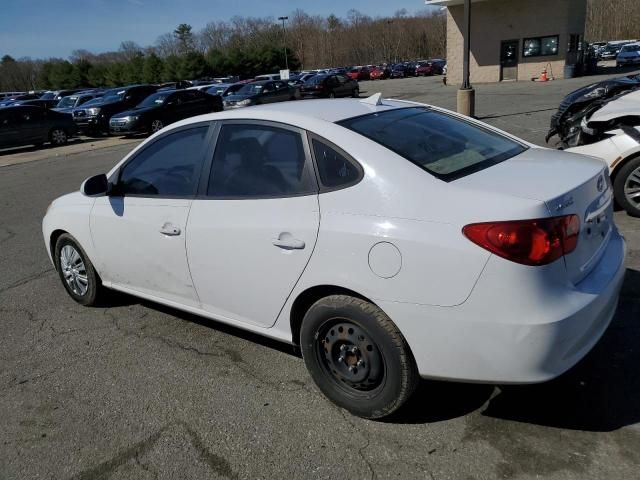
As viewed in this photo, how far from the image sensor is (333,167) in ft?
9.34

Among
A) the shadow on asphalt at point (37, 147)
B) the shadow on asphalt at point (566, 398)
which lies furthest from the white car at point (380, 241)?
the shadow on asphalt at point (37, 147)

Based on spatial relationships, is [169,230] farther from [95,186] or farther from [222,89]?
[222,89]

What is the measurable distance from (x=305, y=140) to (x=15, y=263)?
187 inches

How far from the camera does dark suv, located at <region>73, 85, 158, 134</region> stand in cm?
2169

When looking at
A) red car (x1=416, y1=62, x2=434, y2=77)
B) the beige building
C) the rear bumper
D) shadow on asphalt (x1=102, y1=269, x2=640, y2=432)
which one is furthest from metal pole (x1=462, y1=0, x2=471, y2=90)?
red car (x1=416, y1=62, x2=434, y2=77)

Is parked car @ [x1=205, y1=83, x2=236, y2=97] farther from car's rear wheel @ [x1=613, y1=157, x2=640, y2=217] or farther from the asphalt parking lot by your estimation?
the asphalt parking lot

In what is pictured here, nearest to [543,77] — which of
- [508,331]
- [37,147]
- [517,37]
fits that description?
[517,37]

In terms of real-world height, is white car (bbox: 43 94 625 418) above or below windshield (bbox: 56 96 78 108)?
above

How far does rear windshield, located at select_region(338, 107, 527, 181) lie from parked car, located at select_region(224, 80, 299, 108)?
19.6 meters

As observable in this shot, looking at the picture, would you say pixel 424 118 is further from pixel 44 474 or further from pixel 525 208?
pixel 44 474

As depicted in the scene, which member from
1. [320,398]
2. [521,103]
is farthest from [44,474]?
[521,103]

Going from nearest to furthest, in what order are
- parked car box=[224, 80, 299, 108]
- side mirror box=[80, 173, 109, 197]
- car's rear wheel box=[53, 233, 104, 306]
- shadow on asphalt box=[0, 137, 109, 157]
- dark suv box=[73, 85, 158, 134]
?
side mirror box=[80, 173, 109, 197], car's rear wheel box=[53, 233, 104, 306], shadow on asphalt box=[0, 137, 109, 157], dark suv box=[73, 85, 158, 134], parked car box=[224, 80, 299, 108]

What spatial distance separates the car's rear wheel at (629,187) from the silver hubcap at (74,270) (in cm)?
532

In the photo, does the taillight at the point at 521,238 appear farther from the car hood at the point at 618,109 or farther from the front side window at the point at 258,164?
the car hood at the point at 618,109
